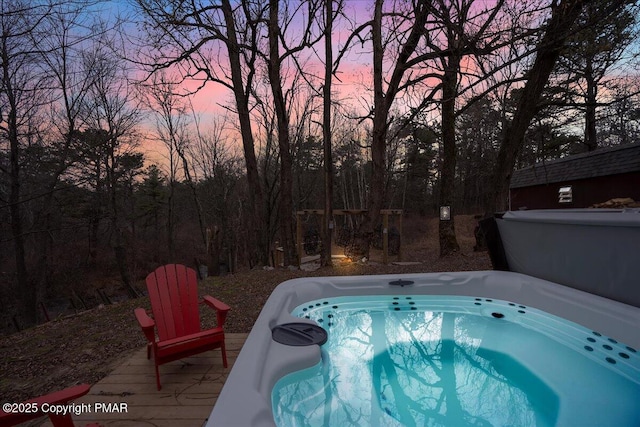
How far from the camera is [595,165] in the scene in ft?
27.9

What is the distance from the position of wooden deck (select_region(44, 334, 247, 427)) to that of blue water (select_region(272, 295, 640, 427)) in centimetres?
51

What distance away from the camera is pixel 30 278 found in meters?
9.66


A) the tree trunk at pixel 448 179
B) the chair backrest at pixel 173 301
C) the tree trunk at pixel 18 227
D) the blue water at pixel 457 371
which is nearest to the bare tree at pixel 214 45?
the tree trunk at pixel 18 227

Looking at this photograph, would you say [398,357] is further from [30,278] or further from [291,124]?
[30,278]

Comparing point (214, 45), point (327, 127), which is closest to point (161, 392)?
point (327, 127)

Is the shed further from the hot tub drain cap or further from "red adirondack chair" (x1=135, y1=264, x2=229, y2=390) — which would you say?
"red adirondack chair" (x1=135, y1=264, x2=229, y2=390)

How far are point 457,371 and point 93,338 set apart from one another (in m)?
3.70

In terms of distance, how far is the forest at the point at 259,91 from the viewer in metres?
4.02

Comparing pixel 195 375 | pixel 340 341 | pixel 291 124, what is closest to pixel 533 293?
pixel 340 341

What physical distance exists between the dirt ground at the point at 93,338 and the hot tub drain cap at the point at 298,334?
3.19 ft

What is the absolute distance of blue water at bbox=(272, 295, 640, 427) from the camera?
2078mm

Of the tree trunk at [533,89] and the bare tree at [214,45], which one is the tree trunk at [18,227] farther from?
the tree trunk at [533,89]

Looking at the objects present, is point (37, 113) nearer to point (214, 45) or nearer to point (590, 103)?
point (214, 45)

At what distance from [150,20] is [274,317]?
607 centimetres
